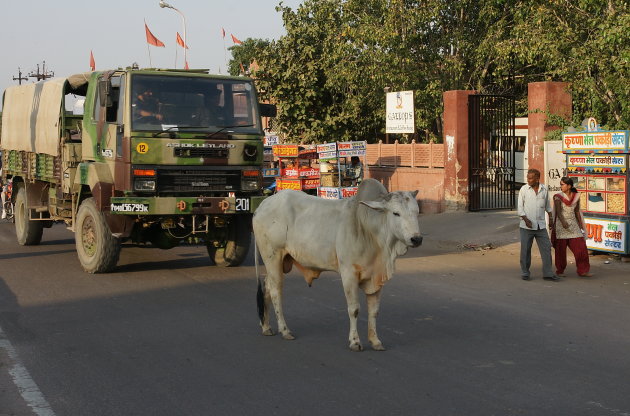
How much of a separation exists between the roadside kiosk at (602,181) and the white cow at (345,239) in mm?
6721

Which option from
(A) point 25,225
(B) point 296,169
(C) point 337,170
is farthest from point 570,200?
(B) point 296,169

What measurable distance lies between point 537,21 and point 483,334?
12.2 metres

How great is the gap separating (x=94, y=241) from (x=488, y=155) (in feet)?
38.2

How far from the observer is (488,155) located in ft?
69.4

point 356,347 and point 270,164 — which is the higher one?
point 270,164

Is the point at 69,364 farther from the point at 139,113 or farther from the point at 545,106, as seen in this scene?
the point at 545,106

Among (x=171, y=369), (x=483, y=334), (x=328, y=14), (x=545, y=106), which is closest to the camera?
(x=171, y=369)

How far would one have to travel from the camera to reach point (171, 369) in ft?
22.9

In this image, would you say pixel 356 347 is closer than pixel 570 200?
Yes

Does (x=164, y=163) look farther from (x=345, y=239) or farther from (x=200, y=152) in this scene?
(x=345, y=239)

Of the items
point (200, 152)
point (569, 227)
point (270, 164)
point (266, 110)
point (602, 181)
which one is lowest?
point (569, 227)

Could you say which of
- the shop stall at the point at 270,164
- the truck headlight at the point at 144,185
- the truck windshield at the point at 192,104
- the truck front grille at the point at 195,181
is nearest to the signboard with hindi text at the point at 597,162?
the truck windshield at the point at 192,104

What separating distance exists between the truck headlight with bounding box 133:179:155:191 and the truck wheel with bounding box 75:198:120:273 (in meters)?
0.85

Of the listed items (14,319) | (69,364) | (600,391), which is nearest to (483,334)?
(600,391)
